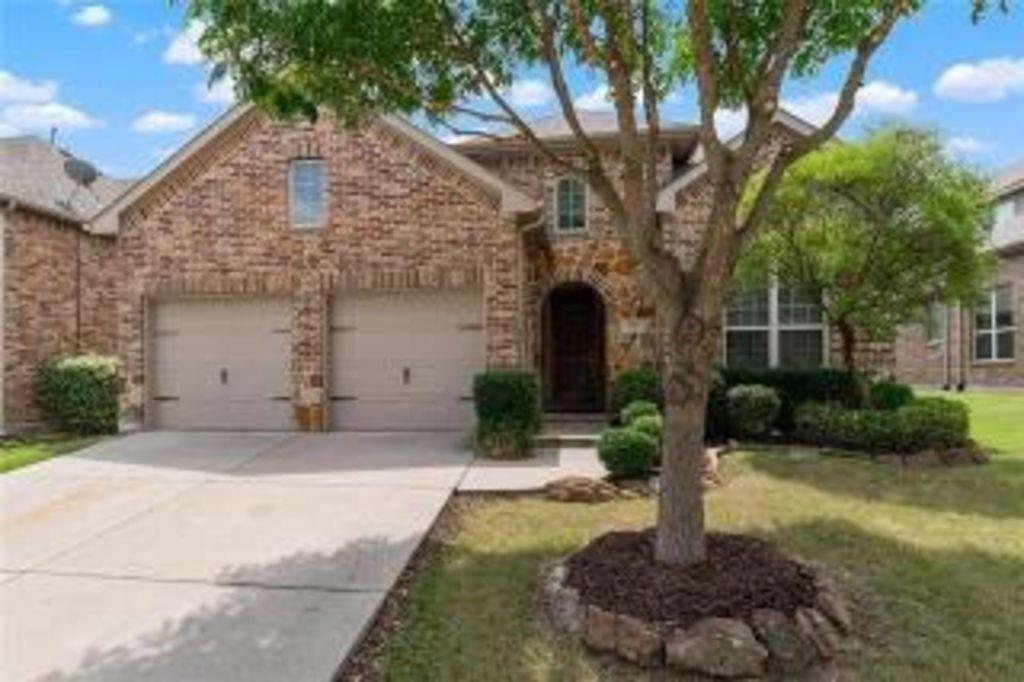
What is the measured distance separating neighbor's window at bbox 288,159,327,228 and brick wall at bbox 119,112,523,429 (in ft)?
0.41

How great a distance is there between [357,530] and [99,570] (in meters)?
2.28

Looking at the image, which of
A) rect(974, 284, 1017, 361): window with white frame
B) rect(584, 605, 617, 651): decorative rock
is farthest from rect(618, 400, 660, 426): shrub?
rect(974, 284, 1017, 361): window with white frame

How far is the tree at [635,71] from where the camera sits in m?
7.83

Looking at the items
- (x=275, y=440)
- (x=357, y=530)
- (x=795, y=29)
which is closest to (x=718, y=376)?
(x=275, y=440)

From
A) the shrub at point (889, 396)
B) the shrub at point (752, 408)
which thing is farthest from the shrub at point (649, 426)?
the shrub at point (889, 396)

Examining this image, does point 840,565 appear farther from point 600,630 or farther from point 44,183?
point 44,183

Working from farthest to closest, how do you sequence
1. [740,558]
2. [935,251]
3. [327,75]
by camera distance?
[935,251]
[327,75]
[740,558]

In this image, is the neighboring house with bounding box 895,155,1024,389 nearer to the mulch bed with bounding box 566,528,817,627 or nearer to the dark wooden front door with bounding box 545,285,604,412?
the dark wooden front door with bounding box 545,285,604,412

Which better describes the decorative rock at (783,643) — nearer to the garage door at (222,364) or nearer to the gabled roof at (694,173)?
the gabled roof at (694,173)

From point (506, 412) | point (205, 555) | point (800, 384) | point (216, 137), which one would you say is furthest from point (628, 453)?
point (216, 137)

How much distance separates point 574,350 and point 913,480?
8334 millimetres

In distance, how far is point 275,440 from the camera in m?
15.3

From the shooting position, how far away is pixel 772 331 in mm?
17875

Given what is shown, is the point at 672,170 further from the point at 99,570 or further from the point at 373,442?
the point at 99,570
